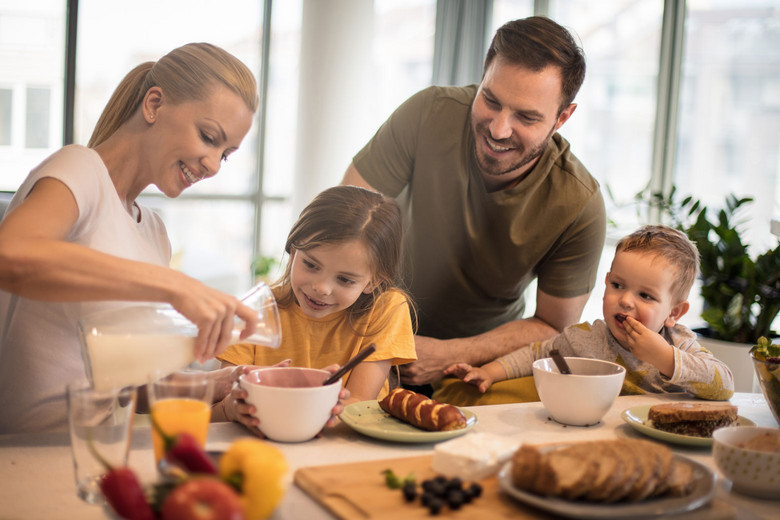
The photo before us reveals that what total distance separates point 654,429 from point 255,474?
806mm

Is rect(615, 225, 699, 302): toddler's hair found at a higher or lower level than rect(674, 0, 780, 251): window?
lower

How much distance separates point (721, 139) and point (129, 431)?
3.85 meters

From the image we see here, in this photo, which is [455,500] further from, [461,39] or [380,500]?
[461,39]

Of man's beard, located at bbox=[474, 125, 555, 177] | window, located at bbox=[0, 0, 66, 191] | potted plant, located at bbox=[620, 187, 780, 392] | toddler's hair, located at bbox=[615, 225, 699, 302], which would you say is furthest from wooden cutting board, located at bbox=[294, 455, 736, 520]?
window, located at bbox=[0, 0, 66, 191]

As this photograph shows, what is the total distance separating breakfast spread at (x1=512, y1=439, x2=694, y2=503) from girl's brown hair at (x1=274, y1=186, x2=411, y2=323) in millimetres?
835

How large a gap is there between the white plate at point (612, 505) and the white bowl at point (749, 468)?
8 cm

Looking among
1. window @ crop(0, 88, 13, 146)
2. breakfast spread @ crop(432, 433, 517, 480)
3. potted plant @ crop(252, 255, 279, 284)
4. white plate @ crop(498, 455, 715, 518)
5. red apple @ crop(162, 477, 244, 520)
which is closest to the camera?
red apple @ crop(162, 477, 244, 520)

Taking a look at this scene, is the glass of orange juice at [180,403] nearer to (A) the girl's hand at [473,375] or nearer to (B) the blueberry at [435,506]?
(B) the blueberry at [435,506]

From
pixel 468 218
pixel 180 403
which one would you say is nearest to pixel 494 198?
pixel 468 218

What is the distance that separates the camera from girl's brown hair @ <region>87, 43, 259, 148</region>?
1481 mm

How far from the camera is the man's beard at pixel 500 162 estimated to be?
2.00 metres

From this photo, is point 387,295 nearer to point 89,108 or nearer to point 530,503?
point 530,503

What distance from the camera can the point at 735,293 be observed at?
280cm

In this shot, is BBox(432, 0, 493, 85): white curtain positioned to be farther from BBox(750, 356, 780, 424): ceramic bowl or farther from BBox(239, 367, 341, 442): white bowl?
BBox(239, 367, 341, 442): white bowl
